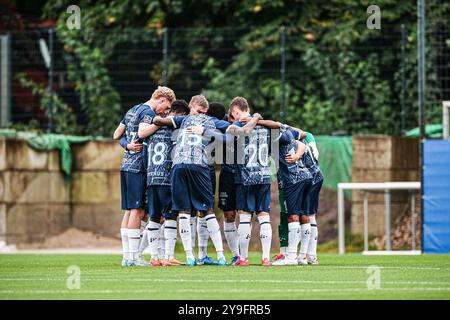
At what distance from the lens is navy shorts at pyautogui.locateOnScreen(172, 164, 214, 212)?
548 inches

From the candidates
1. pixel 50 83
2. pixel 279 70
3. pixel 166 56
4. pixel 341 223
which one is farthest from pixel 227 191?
pixel 50 83

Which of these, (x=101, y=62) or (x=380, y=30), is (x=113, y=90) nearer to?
(x=101, y=62)

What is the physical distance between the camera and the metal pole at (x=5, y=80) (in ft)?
79.5

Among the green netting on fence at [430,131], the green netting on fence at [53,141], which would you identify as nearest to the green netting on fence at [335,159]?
the green netting on fence at [430,131]

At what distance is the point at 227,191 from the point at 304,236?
117 centimetres

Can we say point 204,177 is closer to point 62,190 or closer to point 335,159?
point 335,159

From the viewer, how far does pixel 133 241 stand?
1438 cm

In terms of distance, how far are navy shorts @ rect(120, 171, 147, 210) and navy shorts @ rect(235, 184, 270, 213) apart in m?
1.17

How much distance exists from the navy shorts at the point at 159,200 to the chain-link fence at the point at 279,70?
8904mm

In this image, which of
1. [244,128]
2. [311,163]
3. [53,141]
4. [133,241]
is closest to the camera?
[244,128]

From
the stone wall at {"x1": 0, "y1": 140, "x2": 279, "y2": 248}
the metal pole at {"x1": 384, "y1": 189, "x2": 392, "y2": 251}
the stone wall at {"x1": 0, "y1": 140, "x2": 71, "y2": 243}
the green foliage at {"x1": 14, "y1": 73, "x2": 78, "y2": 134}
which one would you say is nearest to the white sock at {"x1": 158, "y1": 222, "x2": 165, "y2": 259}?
the metal pole at {"x1": 384, "y1": 189, "x2": 392, "y2": 251}

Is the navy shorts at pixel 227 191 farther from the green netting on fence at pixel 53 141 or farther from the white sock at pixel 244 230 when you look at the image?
the green netting on fence at pixel 53 141

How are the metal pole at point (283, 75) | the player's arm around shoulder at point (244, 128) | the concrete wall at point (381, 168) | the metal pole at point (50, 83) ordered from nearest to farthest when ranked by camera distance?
1. the player's arm around shoulder at point (244, 128)
2. the concrete wall at point (381, 168)
3. the metal pole at point (283, 75)
4. the metal pole at point (50, 83)
